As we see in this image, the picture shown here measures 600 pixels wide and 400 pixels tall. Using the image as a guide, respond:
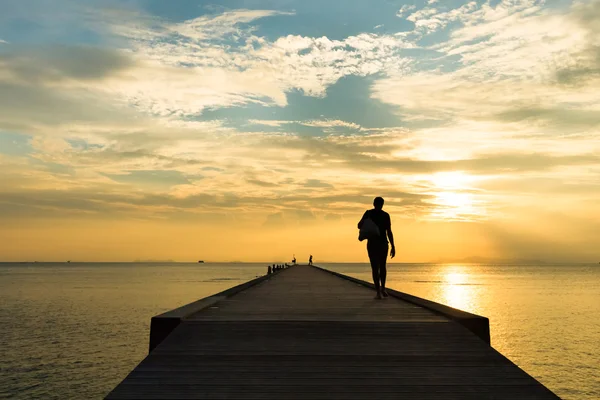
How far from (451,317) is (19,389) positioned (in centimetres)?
1515

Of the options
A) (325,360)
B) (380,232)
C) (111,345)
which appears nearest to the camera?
(325,360)

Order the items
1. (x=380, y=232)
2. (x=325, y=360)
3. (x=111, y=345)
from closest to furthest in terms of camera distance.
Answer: (x=325, y=360), (x=380, y=232), (x=111, y=345)

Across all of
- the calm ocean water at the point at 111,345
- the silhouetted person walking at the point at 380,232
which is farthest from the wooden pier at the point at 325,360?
the calm ocean water at the point at 111,345

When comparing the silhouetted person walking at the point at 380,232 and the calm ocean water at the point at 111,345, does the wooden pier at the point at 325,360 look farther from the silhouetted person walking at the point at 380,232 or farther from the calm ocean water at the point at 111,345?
the calm ocean water at the point at 111,345

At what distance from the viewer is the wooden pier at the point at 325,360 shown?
5418mm

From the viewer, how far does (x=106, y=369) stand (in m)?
21.0

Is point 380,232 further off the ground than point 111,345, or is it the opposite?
point 380,232

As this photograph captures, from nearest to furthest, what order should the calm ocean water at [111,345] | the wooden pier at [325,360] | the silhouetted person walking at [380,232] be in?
the wooden pier at [325,360]
the silhouetted person walking at [380,232]
the calm ocean water at [111,345]

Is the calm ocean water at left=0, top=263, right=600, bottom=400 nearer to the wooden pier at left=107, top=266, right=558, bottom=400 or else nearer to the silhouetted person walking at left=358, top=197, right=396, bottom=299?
the silhouetted person walking at left=358, top=197, right=396, bottom=299

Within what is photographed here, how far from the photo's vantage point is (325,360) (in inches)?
252

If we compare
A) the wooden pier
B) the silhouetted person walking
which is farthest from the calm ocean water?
the wooden pier

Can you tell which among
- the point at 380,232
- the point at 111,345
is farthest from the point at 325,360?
the point at 111,345

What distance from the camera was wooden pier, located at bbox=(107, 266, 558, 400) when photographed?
5.42 meters

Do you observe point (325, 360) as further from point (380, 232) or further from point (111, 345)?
point (111, 345)
